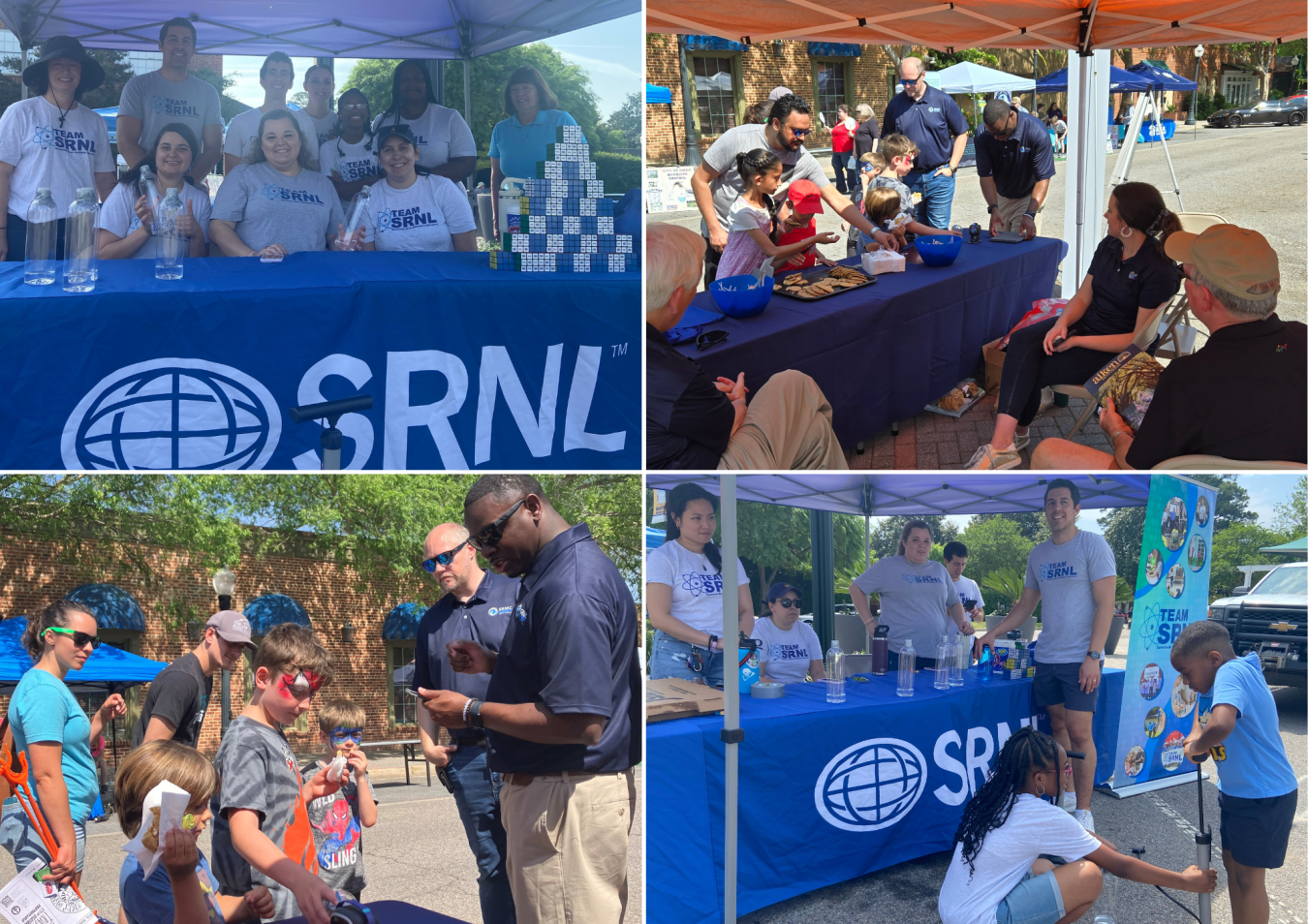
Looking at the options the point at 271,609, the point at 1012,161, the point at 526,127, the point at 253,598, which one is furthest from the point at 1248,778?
the point at 253,598

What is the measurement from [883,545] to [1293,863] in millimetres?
1645

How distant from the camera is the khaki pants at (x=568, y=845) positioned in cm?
223

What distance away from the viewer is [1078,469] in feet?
9.37

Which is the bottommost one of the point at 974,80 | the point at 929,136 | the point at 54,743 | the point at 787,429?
the point at 54,743

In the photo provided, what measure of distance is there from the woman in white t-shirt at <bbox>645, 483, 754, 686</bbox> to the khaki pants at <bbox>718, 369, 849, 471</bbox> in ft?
0.99

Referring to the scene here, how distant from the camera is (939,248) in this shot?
4742 millimetres

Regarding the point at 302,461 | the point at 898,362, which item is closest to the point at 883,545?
the point at 898,362

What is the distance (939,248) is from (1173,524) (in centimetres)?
189

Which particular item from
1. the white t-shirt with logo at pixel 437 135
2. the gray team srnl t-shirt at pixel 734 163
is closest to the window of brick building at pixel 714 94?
the white t-shirt with logo at pixel 437 135

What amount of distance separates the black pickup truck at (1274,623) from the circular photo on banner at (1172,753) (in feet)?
1.75

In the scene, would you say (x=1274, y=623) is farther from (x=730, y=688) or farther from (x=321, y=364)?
(x=321, y=364)

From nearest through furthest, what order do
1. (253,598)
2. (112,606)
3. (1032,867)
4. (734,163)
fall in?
(1032,867)
(734,163)
(112,606)
(253,598)

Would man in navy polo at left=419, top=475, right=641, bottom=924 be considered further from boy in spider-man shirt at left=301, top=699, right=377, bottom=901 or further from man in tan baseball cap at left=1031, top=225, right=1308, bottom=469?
man in tan baseball cap at left=1031, top=225, right=1308, bottom=469

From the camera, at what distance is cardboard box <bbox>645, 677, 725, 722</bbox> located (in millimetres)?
2697
